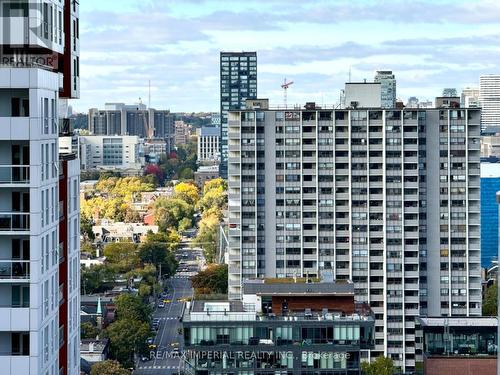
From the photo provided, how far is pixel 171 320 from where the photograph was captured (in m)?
122

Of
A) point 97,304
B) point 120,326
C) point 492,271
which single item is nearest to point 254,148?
point 120,326

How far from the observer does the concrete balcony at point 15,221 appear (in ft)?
66.1

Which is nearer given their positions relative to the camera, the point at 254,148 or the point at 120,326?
the point at 254,148

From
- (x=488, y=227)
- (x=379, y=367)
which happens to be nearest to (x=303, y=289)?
(x=379, y=367)

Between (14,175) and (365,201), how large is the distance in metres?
70.1

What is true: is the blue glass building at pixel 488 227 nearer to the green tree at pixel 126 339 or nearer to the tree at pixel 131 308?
the tree at pixel 131 308

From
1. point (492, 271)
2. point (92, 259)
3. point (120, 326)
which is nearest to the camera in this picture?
point (120, 326)

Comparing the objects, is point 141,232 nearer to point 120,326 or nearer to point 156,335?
point 156,335

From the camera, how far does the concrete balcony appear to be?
20.2 metres

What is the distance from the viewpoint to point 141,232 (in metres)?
178

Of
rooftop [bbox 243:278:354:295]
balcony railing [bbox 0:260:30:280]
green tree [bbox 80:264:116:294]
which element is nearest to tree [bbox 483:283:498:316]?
green tree [bbox 80:264:116:294]

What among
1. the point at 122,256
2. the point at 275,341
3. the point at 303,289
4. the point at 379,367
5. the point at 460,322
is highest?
the point at 303,289

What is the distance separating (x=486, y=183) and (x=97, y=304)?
229ft

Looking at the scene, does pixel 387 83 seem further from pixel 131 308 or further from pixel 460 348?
pixel 460 348
